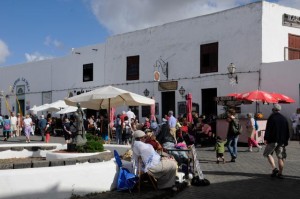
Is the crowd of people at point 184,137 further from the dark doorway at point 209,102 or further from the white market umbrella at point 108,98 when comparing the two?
the dark doorway at point 209,102

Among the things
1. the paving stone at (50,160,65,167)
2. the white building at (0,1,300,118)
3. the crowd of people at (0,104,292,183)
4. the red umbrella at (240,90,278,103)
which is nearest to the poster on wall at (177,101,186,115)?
the white building at (0,1,300,118)

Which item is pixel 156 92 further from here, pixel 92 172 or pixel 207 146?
pixel 92 172

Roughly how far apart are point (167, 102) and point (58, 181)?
1760 cm

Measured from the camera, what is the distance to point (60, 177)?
708cm

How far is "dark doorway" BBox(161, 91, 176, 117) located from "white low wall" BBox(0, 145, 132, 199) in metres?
16.4

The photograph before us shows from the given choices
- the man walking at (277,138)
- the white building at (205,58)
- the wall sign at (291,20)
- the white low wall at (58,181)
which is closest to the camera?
the white low wall at (58,181)

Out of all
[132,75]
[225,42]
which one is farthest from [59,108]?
[225,42]

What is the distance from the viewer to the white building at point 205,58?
64.7 feet

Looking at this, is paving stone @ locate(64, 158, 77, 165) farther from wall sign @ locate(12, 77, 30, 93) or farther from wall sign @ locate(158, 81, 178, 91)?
wall sign @ locate(12, 77, 30, 93)

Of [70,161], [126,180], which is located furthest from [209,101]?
[70,161]

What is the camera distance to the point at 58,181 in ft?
23.1

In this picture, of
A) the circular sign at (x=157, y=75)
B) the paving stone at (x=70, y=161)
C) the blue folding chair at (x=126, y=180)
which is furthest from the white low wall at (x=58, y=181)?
the circular sign at (x=157, y=75)

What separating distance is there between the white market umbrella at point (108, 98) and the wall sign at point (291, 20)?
10419 millimetres

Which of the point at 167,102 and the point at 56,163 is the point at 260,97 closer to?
the point at 167,102
